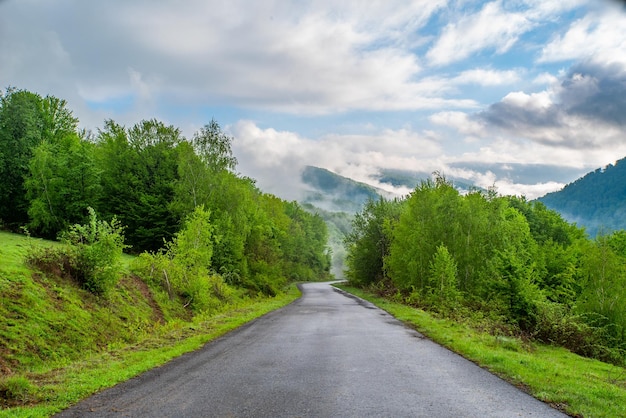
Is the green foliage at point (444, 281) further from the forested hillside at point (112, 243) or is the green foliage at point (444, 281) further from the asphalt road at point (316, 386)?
the asphalt road at point (316, 386)

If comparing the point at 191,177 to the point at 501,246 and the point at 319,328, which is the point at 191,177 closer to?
the point at 319,328

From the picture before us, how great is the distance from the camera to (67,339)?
41.3 ft

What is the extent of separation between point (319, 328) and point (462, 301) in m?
16.6

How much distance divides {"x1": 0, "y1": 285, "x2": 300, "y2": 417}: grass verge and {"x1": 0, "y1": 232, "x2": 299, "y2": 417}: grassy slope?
0.01m

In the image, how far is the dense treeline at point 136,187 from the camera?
3869 centimetres

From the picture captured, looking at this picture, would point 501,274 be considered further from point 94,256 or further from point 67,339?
point 67,339

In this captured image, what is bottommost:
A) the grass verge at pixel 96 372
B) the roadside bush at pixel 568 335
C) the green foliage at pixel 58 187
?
the roadside bush at pixel 568 335

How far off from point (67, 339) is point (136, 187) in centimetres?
3539

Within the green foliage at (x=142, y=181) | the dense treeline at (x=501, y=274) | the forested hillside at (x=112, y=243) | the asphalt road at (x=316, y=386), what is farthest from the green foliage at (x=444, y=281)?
the green foliage at (x=142, y=181)

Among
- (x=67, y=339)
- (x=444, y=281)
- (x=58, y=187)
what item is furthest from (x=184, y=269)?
(x=58, y=187)

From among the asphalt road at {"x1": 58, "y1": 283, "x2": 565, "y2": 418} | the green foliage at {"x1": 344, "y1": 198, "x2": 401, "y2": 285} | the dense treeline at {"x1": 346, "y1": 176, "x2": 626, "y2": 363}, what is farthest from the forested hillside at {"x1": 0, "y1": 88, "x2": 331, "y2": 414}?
the dense treeline at {"x1": 346, "y1": 176, "x2": 626, "y2": 363}

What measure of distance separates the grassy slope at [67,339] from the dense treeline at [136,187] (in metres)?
18.4

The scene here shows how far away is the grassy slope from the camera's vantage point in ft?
24.2

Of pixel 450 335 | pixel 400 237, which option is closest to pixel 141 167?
pixel 400 237
